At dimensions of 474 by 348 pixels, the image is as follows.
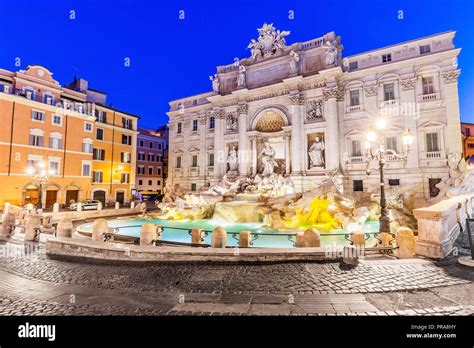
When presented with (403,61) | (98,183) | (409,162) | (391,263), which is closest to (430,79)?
(403,61)

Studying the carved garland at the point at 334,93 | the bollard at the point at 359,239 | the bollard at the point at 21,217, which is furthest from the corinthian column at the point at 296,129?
the bollard at the point at 21,217

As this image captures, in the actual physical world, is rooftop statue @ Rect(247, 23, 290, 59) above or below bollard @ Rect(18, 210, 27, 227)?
above

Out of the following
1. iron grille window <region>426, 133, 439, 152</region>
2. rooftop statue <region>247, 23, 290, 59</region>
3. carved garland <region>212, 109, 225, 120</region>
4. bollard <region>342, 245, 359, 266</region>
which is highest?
rooftop statue <region>247, 23, 290, 59</region>

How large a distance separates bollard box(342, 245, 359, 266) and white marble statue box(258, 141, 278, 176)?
62.9 feet

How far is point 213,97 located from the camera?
98.4ft

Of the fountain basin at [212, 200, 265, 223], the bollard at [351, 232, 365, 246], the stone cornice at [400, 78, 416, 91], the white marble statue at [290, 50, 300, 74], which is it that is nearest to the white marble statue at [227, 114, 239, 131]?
the white marble statue at [290, 50, 300, 74]

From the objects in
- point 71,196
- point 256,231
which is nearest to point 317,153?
point 256,231

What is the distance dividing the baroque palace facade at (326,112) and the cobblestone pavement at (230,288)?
57.8ft

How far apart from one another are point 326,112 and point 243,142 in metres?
9.47

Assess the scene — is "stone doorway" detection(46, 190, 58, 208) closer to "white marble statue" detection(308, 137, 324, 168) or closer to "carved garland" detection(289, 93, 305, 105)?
"carved garland" detection(289, 93, 305, 105)

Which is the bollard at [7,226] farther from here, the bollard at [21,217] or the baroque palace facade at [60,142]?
the baroque palace facade at [60,142]

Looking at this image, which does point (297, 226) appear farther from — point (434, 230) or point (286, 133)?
point (286, 133)

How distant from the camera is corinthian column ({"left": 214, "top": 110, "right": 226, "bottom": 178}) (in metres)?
29.2

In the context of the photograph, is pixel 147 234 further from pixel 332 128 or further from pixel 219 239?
pixel 332 128
